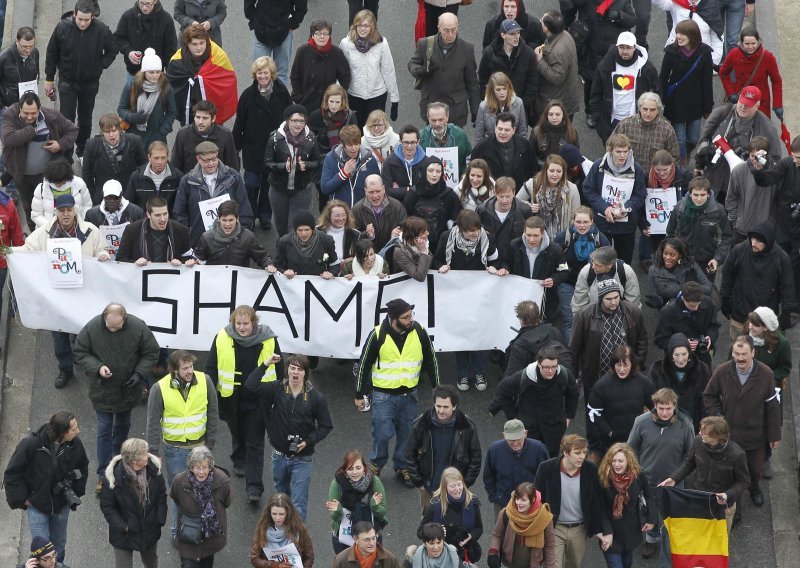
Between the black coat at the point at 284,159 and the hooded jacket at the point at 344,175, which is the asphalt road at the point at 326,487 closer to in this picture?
the black coat at the point at 284,159

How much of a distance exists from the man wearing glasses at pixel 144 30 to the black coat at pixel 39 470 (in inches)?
247

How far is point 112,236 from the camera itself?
18.2m

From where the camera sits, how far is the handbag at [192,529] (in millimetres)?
15492

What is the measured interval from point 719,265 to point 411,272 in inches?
114

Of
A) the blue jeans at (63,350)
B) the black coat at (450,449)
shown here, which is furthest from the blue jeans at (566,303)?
the blue jeans at (63,350)

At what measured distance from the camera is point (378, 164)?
Result: 747 inches

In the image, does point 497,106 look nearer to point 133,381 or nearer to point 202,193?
point 202,193

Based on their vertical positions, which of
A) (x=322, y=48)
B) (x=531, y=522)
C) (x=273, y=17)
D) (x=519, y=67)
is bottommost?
(x=531, y=522)

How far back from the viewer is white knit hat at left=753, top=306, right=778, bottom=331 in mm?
16500

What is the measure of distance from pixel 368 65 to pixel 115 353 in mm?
5127

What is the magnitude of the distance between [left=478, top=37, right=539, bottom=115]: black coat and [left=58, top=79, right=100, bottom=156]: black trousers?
164 inches

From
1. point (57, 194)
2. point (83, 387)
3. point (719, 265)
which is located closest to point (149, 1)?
point (57, 194)

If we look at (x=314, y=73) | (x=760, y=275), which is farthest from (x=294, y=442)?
(x=314, y=73)

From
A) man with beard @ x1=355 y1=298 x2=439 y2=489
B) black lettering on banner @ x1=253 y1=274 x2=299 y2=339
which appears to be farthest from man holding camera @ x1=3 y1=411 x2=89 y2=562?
black lettering on banner @ x1=253 y1=274 x2=299 y2=339
